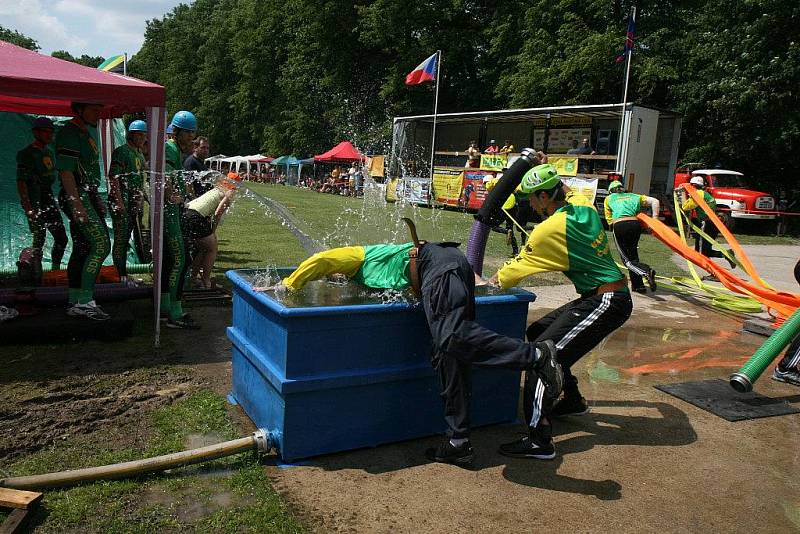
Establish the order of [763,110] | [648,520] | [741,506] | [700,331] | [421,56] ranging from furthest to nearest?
[421,56]
[763,110]
[700,331]
[741,506]
[648,520]

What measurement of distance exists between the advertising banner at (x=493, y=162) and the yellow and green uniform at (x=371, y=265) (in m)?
19.4

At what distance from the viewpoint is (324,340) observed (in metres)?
3.41

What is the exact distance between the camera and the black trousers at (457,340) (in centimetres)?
336

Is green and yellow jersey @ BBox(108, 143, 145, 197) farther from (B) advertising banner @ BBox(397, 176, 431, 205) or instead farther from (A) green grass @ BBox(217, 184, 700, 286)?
(B) advertising banner @ BBox(397, 176, 431, 205)

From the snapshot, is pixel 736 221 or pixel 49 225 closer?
pixel 49 225

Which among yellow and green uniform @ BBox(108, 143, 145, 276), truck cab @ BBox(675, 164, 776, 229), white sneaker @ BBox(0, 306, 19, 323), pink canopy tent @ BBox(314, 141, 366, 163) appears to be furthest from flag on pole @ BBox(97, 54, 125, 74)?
pink canopy tent @ BBox(314, 141, 366, 163)

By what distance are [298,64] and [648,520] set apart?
46.6 m

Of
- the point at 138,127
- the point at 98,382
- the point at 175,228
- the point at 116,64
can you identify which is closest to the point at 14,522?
the point at 98,382

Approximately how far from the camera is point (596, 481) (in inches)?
140

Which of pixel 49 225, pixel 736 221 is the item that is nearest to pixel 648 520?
pixel 49 225

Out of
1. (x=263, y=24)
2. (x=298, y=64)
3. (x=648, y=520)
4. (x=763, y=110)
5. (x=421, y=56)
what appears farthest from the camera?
(x=263, y=24)

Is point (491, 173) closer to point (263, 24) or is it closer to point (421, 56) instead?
point (421, 56)

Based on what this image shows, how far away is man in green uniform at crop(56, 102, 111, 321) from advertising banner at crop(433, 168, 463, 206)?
20284mm

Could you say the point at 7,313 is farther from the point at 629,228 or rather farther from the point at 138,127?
the point at 629,228
